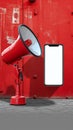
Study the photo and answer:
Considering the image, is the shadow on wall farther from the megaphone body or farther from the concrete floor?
the megaphone body

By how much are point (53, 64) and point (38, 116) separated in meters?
2.49

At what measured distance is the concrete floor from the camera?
15.0 feet

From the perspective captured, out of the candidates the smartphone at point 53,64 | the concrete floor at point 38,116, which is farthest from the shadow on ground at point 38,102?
the smartphone at point 53,64

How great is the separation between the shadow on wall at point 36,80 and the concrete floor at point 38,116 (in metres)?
0.50

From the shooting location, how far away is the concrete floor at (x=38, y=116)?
15.0ft

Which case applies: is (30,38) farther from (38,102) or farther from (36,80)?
(38,102)

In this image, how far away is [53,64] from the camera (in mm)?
Answer: 7648

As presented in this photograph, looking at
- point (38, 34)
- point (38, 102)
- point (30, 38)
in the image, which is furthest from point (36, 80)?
point (30, 38)

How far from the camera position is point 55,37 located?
7.73m

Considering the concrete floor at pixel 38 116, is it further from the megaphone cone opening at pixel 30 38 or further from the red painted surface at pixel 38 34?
the megaphone cone opening at pixel 30 38

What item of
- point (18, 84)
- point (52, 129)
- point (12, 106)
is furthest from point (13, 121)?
point (18, 84)

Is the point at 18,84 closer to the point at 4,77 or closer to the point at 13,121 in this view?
the point at 4,77

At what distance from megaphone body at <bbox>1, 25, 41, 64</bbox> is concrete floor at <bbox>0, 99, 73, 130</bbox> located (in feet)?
2.81

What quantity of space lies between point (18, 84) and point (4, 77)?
31.0 inches
